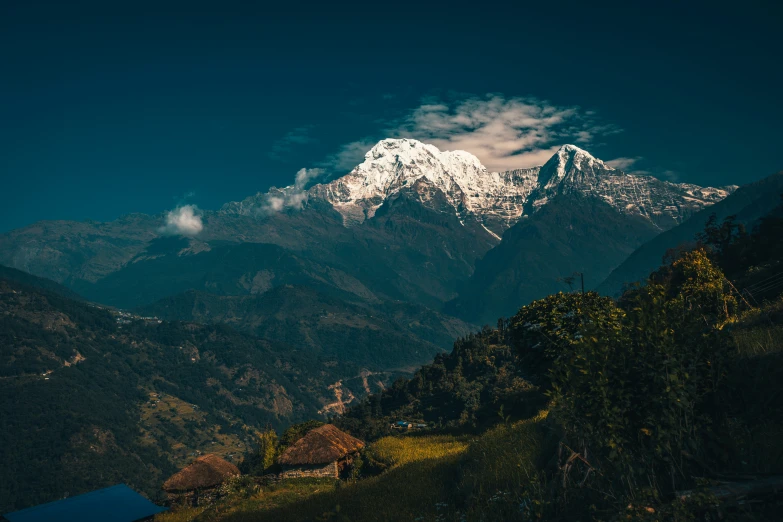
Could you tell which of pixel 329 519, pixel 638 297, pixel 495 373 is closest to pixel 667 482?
pixel 638 297

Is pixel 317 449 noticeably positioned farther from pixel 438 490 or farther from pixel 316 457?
pixel 438 490

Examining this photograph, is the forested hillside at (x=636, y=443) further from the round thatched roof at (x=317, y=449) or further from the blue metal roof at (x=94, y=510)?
the round thatched roof at (x=317, y=449)

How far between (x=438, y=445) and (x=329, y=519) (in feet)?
46.4

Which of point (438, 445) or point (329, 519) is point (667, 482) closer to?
point (329, 519)

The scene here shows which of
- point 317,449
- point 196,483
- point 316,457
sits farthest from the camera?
point 196,483

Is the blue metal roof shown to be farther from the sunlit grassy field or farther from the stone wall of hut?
the stone wall of hut

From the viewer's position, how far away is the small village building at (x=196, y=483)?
42281mm

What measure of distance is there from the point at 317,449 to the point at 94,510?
612 inches

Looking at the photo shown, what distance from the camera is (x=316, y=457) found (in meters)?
41.3

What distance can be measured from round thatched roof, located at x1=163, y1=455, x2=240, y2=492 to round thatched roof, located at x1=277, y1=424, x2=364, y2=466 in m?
5.75

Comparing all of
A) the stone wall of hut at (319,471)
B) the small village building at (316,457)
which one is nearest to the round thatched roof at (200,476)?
the small village building at (316,457)

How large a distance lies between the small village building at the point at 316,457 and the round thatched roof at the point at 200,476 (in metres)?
5.71

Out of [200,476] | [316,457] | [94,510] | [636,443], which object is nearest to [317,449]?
[316,457]

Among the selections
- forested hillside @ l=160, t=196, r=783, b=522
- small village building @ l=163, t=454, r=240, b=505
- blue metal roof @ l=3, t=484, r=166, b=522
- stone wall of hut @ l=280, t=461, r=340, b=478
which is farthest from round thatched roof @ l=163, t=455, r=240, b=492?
forested hillside @ l=160, t=196, r=783, b=522
